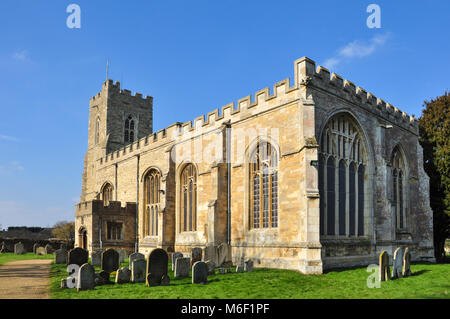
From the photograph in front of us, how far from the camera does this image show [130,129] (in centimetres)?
3781

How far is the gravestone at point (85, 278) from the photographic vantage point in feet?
38.5

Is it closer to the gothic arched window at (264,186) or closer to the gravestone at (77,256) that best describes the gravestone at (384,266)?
the gothic arched window at (264,186)

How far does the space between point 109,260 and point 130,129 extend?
2412cm

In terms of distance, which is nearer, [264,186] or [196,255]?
[196,255]

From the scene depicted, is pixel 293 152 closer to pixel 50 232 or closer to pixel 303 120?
pixel 303 120

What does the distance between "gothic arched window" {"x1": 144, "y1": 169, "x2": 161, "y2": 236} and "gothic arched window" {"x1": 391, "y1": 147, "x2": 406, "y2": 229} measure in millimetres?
14946

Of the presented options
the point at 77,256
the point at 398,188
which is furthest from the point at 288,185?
the point at 398,188

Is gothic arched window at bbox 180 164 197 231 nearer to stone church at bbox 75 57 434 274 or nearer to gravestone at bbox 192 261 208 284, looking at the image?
stone church at bbox 75 57 434 274

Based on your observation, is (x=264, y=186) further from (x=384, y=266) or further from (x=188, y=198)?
(x=384, y=266)

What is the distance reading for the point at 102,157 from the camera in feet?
114

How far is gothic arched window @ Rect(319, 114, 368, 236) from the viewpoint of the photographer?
57.6ft

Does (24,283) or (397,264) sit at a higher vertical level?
(397,264)
